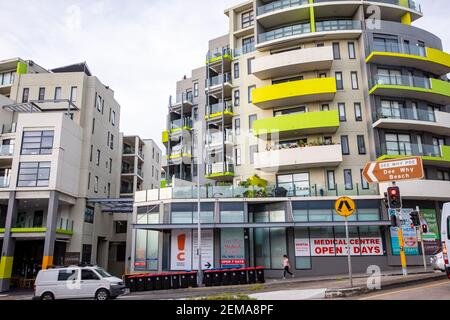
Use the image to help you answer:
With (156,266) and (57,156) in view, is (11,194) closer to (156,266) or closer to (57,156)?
(57,156)

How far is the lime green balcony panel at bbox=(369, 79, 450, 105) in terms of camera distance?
105ft

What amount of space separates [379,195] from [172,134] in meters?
25.6

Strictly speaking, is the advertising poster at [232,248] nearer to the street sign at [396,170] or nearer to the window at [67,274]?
the window at [67,274]

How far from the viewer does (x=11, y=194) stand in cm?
3541

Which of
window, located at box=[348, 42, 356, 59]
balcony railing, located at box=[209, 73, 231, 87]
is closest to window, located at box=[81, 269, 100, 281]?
balcony railing, located at box=[209, 73, 231, 87]

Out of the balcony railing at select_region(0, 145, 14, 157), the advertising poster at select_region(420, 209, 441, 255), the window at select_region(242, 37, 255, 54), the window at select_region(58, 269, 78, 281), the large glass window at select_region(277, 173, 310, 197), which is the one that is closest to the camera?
the window at select_region(58, 269, 78, 281)

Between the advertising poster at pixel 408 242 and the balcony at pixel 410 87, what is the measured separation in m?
12.0

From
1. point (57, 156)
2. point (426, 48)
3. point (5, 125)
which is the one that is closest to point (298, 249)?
point (426, 48)

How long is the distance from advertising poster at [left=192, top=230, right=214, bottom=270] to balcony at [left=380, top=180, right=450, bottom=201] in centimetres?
1450

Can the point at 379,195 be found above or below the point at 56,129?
below

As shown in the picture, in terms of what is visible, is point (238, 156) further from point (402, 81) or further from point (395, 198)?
point (395, 198)

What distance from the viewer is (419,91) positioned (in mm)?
32531

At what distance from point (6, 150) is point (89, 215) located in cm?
1109

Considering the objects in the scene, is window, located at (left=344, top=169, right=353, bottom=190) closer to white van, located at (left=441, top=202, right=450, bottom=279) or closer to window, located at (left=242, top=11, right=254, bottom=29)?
white van, located at (left=441, top=202, right=450, bottom=279)
